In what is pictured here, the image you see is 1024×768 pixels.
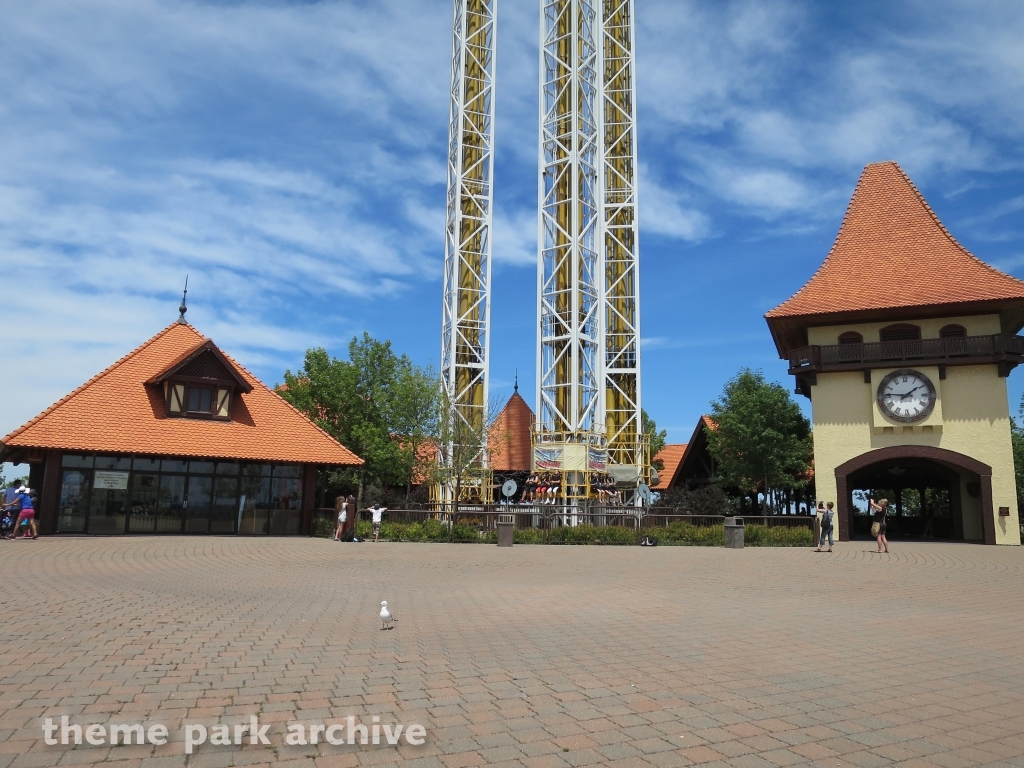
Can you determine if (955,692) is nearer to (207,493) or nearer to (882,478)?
(207,493)

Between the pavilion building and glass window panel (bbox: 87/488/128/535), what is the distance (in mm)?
28

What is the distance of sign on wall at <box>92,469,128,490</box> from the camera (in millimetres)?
24312

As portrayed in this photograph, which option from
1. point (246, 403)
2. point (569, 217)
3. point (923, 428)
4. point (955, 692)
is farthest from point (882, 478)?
point (955, 692)

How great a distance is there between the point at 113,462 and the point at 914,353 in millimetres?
27130

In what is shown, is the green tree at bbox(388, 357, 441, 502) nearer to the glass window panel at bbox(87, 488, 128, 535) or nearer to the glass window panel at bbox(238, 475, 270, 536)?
the glass window panel at bbox(238, 475, 270, 536)

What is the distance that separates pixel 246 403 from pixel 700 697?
83.4ft

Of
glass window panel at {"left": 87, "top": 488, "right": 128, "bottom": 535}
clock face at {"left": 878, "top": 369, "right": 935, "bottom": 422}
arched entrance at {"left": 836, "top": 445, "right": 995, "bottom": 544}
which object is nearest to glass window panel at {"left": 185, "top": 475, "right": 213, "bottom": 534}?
glass window panel at {"left": 87, "top": 488, "right": 128, "bottom": 535}

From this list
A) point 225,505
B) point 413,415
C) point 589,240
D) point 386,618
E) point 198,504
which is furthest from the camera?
point 589,240

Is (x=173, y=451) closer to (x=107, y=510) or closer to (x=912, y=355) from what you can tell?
(x=107, y=510)

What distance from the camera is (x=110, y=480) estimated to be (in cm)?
2453

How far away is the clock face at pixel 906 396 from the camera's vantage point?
2798 cm

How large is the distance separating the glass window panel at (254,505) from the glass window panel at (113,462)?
3662mm

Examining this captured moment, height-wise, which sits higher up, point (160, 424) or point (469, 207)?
point (469, 207)

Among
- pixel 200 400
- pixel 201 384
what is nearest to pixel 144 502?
pixel 200 400
